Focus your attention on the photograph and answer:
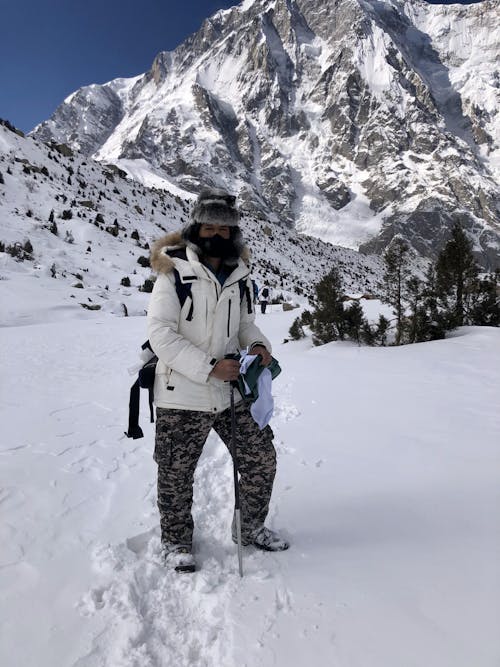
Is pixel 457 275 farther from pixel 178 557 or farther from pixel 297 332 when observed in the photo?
pixel 178 557

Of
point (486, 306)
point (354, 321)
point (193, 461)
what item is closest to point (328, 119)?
point (486, 306)

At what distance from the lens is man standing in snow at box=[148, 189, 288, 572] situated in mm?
2029

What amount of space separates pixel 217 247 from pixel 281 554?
1748 millimetres

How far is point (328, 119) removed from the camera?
15288cm

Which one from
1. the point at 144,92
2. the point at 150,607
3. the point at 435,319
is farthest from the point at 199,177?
the point at 150,607

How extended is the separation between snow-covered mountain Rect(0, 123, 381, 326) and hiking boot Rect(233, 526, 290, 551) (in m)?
11.4

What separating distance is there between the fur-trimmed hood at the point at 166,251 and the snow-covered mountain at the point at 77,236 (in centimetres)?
1123

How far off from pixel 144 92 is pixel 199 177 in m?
100

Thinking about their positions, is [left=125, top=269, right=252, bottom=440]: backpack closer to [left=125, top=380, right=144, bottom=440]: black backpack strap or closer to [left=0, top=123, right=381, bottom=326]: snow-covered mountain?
[left=125, top=380, right=144, bottom=440]: black backpack strap

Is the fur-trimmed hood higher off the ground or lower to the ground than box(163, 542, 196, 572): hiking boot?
higher

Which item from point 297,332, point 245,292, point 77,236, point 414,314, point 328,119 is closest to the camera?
point 245,292

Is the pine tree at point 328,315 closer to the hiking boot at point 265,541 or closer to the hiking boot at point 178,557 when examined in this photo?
the hiking boot at point 265,541

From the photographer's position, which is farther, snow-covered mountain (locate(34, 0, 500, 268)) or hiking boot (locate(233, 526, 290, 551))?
snow-covered mountain (locate(34, 0, 500, 268))

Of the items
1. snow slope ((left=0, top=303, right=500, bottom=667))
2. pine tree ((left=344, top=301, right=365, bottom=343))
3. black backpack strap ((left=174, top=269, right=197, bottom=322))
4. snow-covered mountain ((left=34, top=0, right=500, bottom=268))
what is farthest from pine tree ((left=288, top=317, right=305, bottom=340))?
snow-covered mountain ((left=34, top=0, right=500, bottom=268))
